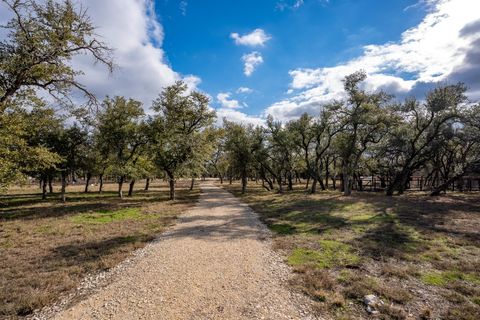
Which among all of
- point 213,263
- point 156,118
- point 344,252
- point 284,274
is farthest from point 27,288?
A: point 156,118

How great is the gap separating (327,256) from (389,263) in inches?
70.1

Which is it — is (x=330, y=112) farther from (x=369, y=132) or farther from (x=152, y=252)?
(x=152, y=252)

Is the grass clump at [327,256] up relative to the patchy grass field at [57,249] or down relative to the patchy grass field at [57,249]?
down

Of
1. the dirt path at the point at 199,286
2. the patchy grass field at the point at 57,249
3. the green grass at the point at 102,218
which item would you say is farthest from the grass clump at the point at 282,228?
the green grass at the point at 102,218

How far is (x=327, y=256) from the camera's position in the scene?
7.88 m

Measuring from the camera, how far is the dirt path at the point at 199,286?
470 cm

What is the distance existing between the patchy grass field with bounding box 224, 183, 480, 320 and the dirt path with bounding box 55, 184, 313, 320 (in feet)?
2.29

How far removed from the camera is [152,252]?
327 inches

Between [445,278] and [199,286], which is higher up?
[199,286]

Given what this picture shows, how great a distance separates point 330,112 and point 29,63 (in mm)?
28465

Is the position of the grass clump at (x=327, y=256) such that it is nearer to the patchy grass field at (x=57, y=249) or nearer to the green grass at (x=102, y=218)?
the patchy grass field at (x=57, y=249)

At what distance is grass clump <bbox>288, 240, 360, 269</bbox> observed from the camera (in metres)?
7.29

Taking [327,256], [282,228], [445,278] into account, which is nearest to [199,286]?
[327,256]

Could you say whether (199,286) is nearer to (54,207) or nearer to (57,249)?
(57,249)
